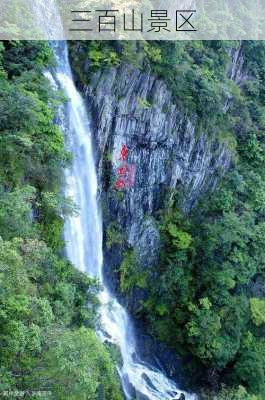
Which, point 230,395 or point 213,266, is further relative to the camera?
point 213,266

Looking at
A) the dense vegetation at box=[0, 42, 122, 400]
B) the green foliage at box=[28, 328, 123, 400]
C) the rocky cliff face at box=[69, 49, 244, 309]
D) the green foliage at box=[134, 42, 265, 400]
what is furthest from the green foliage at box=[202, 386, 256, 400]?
the green foliage at box=[28, 328, 123, 400]

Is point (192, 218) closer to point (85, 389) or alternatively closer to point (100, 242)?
point (100, 242)

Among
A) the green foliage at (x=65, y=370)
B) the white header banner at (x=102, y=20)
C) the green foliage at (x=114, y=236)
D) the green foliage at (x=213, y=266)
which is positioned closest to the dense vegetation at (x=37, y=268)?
the green foliage at (x=65, y=370)

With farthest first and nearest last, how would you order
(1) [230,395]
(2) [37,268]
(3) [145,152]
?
(3) [145,152] → (1) [230,395] → (2) [37,268]

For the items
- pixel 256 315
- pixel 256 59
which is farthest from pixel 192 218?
pixel 256 59

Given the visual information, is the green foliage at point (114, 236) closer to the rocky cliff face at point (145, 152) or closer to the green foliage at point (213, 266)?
the rocky cliff face at point (145, 152)

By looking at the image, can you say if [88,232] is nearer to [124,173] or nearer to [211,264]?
[124,173]

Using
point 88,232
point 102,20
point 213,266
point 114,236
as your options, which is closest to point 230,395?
point 213,266

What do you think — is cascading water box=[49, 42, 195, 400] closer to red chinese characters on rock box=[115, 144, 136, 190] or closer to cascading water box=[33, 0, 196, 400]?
cascading water box=[33, 0, 196, 400]
